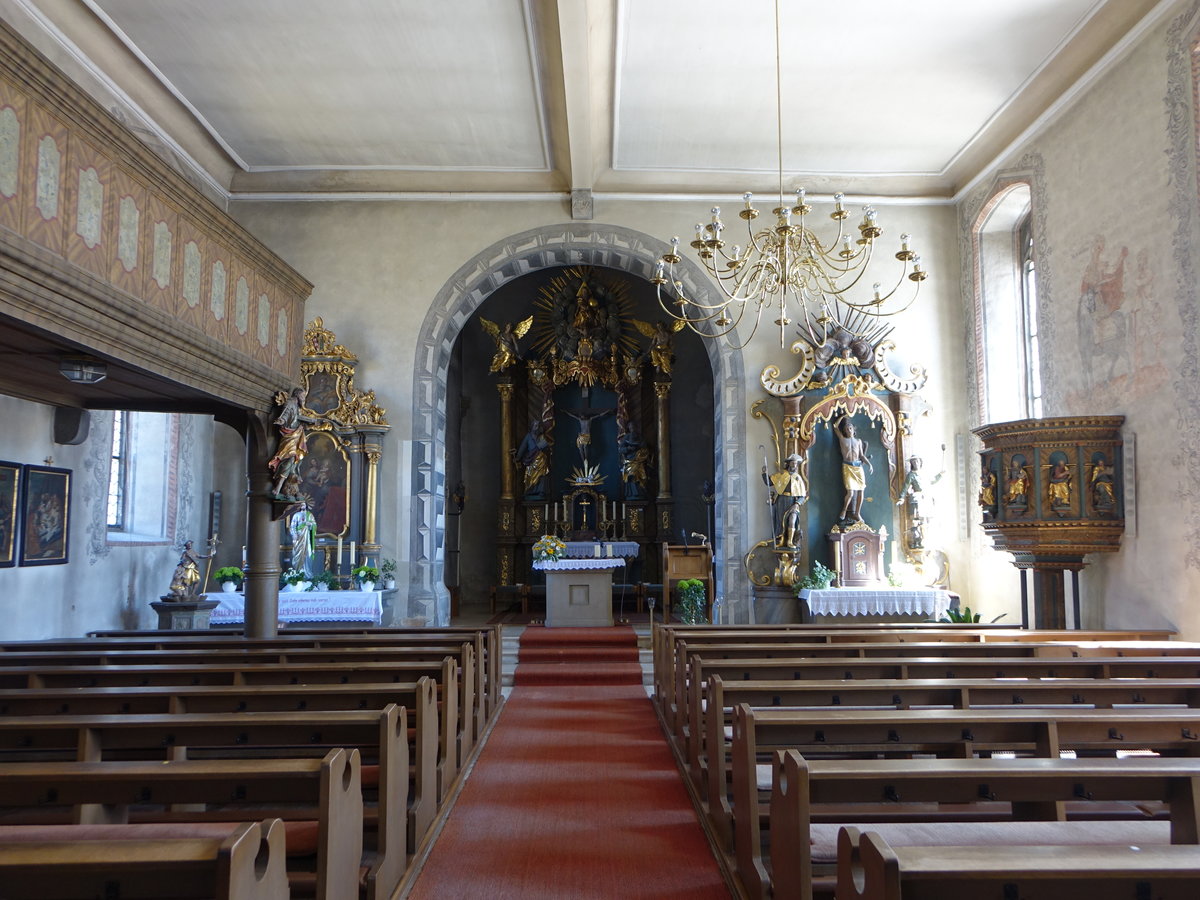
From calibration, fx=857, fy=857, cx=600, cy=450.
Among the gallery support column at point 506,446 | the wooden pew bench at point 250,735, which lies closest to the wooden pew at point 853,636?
the wooden pew bench at point 250,735

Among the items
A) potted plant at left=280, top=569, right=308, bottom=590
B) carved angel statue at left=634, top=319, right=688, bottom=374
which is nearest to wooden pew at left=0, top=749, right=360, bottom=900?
potted plant at left=280, top=569, right=308, bottom=590

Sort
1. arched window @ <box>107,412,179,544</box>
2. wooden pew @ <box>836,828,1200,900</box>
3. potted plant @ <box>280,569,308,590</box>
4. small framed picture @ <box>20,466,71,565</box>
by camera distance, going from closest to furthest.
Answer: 1. wooden pew @ <box>836,828,1200,900</box>
2. small framed picture @ <box>20,466,71,565</box>
3. arched window @ <box>107,412,179,544</box>
4. potted plant @ <box>280,569,308,590</box>

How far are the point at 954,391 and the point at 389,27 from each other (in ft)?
28.8

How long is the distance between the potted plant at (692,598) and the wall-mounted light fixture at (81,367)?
780 cm

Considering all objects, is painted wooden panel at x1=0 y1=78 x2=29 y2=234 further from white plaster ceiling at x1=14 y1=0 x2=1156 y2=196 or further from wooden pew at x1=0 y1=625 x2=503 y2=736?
white plaster ceiling at x1=14 y1=0 x2=1156 y2=196

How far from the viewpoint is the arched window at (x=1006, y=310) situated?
11445 mm

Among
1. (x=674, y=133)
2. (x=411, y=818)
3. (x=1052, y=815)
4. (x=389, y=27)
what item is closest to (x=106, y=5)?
(x=389, y=27)

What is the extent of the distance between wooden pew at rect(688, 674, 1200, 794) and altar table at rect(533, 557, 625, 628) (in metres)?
7.04

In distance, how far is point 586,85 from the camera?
30.7 feet

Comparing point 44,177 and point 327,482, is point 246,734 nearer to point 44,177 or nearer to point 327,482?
point 44,177

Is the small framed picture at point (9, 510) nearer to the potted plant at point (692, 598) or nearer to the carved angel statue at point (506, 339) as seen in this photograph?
the potted plant at point (692, 598)

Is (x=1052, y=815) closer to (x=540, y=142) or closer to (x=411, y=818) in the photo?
(x=411, y=818)

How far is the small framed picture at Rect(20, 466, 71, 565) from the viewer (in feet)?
28.0

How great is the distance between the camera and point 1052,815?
3107mm
